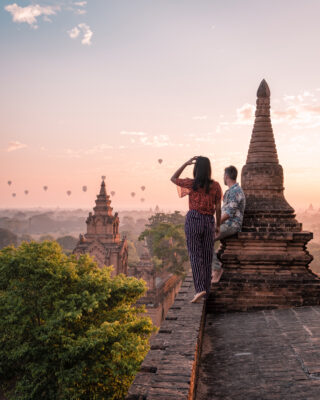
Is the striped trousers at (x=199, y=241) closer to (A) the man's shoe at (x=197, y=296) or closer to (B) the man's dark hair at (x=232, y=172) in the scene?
(A) the man's shoe at (x=197, y=296)

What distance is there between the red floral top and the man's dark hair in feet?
4.02

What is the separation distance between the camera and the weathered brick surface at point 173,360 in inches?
124

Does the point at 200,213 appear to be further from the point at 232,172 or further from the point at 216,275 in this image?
the point at 216,275

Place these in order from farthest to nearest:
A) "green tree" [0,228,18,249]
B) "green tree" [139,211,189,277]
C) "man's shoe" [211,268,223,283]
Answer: "green tree" [0,228,18,249]
"green tree" [139,211,189,277]
"man's shoe" [211,268,223,283]

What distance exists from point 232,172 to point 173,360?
12.5 ft

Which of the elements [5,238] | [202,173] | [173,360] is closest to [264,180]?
[202,173]

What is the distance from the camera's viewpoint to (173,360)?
12.0 feet

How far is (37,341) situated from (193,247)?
31.8ft

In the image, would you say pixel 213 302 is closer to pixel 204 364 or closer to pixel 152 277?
pixel 204 364

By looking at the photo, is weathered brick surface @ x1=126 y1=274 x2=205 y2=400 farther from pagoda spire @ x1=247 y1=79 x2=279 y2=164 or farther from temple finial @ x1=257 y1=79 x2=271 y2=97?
temple finial @ x1=257 y1=79 x2=271 y2=97

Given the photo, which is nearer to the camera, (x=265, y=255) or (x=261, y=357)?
(x=261, y=357)

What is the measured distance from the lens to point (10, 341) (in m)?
13.1

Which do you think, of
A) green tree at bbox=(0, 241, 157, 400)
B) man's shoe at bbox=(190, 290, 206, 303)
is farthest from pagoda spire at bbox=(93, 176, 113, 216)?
man's shoe at bbox=(190, 290, 206, 303)

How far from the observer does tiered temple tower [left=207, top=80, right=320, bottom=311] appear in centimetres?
683
